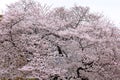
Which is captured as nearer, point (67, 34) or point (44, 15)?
point (67, 34)

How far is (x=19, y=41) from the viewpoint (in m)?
17.2

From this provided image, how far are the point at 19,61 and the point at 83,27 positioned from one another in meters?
3.88

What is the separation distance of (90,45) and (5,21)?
4.64 meters

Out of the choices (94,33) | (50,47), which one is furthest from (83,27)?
(50,47)

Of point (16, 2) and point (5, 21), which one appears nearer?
point (5, 21)

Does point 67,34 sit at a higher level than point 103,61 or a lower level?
higher

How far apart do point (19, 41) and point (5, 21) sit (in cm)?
128

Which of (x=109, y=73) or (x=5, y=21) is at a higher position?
(x=5, y=21)

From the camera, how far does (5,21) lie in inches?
668

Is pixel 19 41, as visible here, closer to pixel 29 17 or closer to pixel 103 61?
pixel 29 17

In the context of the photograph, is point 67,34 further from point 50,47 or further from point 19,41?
point 19,41

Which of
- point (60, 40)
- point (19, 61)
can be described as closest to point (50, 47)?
point (60, 40)

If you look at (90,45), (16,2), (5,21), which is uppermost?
(16,2)

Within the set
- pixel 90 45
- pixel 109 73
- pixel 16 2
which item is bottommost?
pixel 109 73
